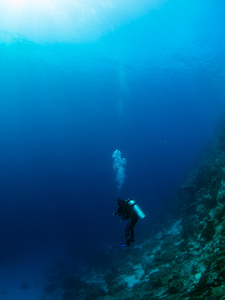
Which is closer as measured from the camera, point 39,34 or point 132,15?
point 39,34

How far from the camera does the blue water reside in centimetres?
4400

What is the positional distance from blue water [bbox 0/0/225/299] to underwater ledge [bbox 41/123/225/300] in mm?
6346

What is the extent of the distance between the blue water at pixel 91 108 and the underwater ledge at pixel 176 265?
6346 mm

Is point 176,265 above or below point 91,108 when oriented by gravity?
below

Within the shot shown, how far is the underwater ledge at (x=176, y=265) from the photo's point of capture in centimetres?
507

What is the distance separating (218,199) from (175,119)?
9459cm

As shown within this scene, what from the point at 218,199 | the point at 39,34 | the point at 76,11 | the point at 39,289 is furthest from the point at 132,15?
the point at 39,289

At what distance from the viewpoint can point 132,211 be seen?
7.35m

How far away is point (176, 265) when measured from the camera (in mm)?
8250

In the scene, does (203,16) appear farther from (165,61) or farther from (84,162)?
(84,162)

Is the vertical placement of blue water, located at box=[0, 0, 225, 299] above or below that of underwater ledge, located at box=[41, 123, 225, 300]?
above

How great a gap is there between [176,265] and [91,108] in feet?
252

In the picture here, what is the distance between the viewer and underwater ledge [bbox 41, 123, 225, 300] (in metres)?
5.07

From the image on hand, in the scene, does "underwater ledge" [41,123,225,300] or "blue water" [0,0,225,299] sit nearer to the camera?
"underwater ledge" [41,123,225,300]
